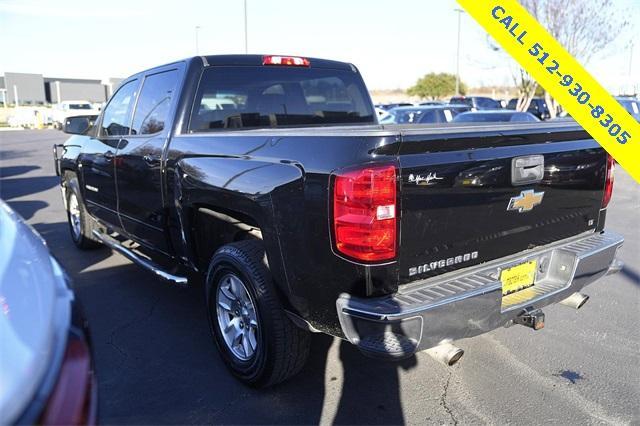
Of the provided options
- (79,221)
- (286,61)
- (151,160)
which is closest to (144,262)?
(151,160)

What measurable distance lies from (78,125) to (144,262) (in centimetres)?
213

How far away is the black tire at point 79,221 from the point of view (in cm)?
588

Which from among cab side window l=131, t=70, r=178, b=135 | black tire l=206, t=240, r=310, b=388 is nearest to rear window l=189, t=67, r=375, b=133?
cab side window l=131, t=70, r=178, b=135

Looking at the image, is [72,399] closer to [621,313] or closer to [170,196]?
[170,196]

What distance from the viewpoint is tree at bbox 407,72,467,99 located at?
53.8 m

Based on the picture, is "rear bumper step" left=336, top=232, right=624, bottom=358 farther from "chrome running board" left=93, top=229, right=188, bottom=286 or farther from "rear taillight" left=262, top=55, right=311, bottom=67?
"rear taillight" left=262, top=55, right=311, bottom=67

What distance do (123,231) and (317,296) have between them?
9.56 feet

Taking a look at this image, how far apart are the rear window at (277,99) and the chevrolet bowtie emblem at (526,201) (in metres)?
2.08

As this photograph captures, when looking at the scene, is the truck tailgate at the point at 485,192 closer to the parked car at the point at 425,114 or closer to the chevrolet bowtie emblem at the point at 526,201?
the chevrolet bowtie emblem at the point at 526,201

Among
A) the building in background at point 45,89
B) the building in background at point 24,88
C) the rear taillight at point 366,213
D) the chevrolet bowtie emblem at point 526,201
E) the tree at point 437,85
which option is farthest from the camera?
the building in background at point 45,89

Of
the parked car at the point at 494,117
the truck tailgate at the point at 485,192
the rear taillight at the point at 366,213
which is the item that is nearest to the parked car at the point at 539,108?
the parked car at the point at 494,117

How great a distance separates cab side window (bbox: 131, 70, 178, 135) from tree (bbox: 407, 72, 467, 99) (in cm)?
5221

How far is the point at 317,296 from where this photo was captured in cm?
262

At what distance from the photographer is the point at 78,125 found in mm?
5508
